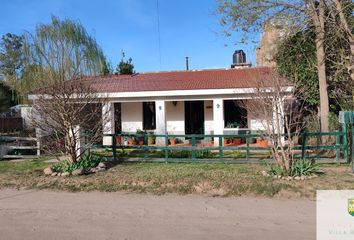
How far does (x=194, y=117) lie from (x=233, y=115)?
226cm

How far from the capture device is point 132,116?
19.5 meters

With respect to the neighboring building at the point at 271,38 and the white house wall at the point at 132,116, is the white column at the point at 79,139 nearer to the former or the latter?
the white house wall at the point at 132,116

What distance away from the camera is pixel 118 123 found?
19812mm

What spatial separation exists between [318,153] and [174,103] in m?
8.90

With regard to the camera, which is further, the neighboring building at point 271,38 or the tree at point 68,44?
the tree at point 68,44

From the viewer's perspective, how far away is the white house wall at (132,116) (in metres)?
19.4

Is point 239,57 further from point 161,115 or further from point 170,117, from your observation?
point 161,115

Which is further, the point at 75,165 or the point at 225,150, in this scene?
the point at 225,150

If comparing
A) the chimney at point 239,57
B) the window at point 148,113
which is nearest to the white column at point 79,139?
the window at point 148,113

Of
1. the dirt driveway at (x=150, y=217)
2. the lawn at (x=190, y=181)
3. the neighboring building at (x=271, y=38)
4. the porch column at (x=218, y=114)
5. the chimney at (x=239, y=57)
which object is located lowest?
the dirt driveway at (x=150, y=217)

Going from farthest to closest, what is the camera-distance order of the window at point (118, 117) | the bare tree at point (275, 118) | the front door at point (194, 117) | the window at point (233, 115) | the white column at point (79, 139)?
the window at point (118, 117) → the front door at point (194, 117) → the window at point (233, 115) → the white column at point (79, 139) → the bare tree at point (275, 118)

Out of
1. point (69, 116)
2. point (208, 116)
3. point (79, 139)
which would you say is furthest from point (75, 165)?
point (208, 116)

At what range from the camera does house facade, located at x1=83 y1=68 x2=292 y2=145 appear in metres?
16.5

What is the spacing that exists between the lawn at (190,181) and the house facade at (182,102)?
5931mm
